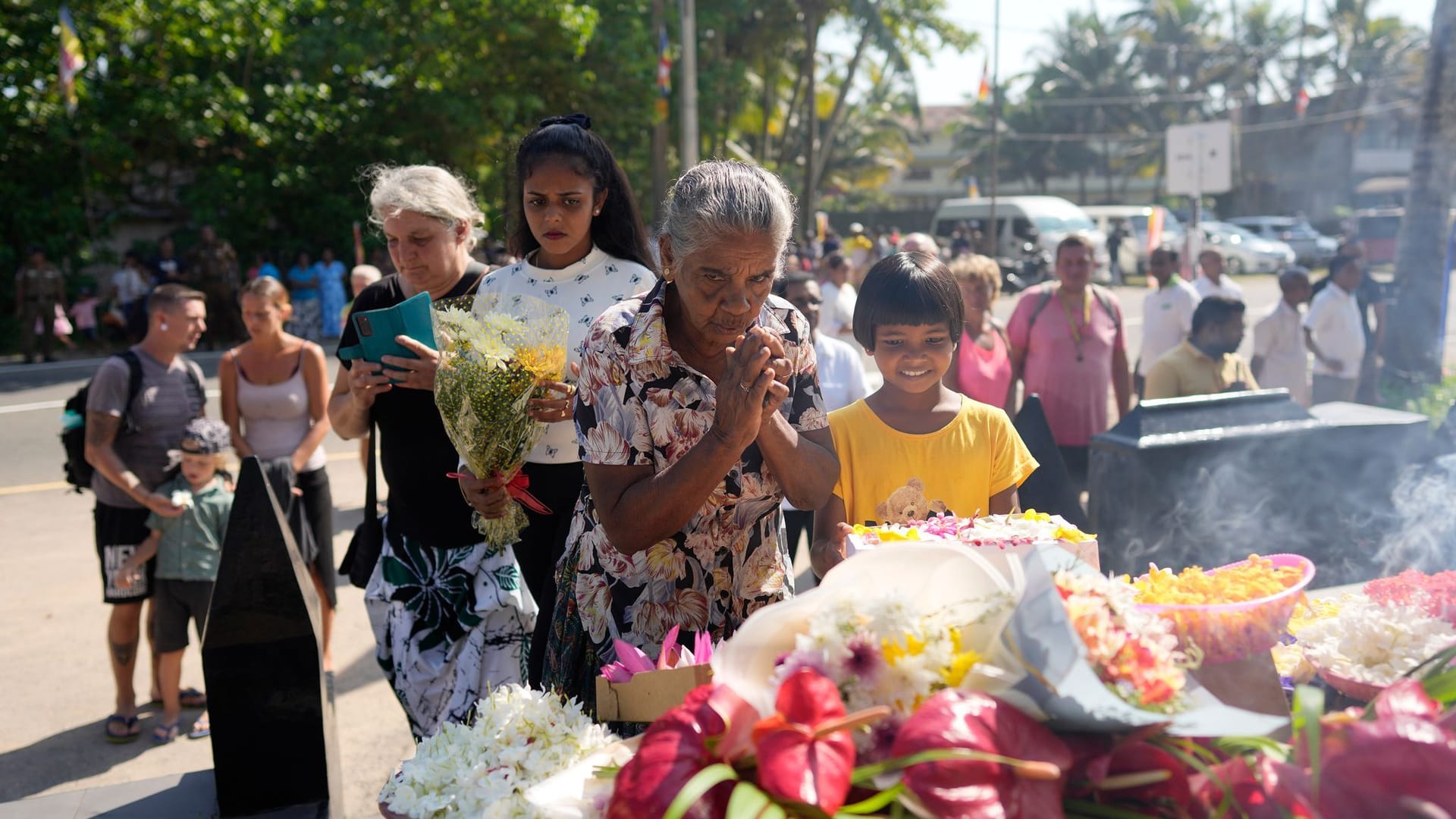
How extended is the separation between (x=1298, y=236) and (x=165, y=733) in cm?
3821

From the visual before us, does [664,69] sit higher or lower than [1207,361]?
higher

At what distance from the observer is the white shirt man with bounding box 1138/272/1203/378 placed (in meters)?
8.28

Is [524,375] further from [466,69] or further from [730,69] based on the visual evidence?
[730,69]

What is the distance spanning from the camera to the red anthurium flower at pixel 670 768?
124 centimetres

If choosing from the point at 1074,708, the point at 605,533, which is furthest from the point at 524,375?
the point at 1074,708

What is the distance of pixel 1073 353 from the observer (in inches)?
236

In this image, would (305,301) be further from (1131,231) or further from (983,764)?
(1131,231)

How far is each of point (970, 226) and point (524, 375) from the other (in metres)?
28.4

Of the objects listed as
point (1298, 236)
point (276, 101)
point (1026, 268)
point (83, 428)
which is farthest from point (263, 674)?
point (1298, 236)

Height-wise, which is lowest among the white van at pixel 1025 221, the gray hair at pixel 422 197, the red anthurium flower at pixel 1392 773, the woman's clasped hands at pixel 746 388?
the red anthurium flower at pixel 1392 773

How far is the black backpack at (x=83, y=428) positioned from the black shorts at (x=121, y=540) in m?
0.18

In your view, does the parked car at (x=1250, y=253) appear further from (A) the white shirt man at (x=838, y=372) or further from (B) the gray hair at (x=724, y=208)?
(B) the gray hair at (x=724, y=208)

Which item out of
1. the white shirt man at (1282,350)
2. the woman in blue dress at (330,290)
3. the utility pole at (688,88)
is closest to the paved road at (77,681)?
the white shirt man at (1282,350)

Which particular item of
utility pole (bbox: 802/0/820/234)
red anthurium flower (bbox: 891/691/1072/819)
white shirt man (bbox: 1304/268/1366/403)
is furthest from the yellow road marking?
utility pole (bbox: 802/0/820/234)
